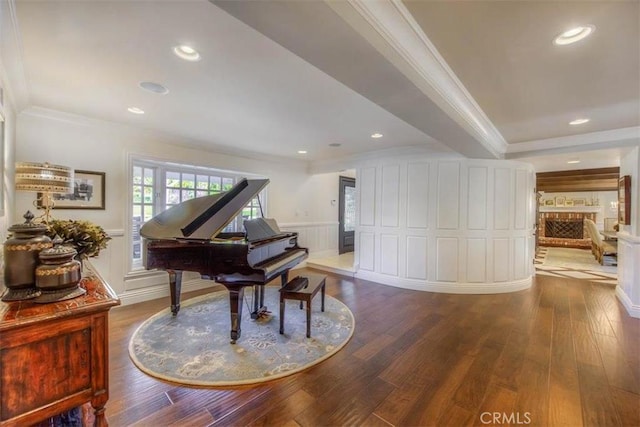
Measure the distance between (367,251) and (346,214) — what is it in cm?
237

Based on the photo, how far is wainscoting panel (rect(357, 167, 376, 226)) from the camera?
4.96 m

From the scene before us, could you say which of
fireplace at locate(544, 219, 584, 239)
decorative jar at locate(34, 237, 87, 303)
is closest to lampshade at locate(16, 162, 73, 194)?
decorative jar at locate(34, 237, 87, 303)

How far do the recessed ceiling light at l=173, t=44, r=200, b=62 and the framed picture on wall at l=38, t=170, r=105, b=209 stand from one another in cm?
245

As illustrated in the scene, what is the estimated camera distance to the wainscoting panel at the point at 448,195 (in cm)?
426

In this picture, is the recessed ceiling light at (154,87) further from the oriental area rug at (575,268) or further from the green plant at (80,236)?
the oriental area rug at (575,268)

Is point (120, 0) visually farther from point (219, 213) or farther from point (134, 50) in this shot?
point (219, 213)

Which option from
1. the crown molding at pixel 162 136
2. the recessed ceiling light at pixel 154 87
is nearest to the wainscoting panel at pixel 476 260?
the crown molding at pixel 162 136

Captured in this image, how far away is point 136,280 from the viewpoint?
147 inches

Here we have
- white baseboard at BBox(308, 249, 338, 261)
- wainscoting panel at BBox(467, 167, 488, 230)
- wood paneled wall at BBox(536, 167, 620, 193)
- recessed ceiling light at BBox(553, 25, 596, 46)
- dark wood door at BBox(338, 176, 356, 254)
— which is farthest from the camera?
dark wood door at BBox(338, 176, 356, 254)

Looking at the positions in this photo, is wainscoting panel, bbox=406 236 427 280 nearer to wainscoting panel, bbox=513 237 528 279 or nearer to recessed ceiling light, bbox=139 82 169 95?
wainscoting panel, bbox=513 237 528 279

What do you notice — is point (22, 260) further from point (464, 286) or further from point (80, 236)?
point (464, 286)

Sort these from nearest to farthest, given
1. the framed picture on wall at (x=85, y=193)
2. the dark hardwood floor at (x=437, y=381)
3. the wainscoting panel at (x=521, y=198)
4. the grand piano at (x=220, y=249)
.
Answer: the dark hardwood floor at (x=437, y=381), the grand piano at (x=220, y=249), the framed picture on wall at (x=85, y=193), the wainscoting panel at (x=521, y=198)

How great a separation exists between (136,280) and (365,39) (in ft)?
13.6

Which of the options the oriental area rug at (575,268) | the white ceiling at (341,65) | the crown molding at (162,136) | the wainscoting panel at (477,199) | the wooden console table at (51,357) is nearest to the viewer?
the wooden console table at (51,357)
